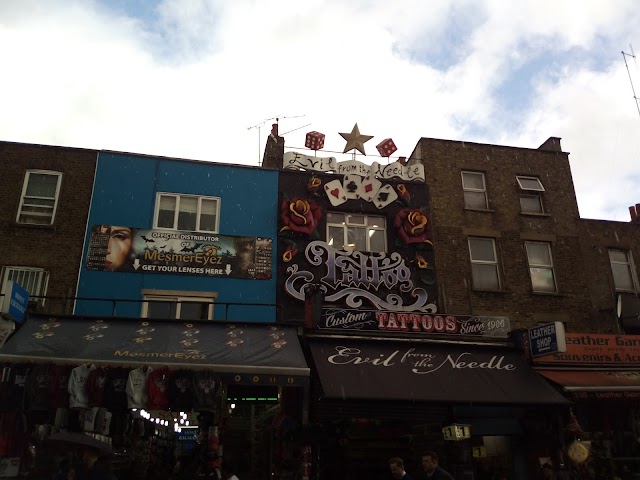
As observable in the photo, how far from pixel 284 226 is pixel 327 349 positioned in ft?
14.2

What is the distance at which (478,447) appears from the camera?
46.9 ft

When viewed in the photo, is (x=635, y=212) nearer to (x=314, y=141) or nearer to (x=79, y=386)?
(x=314, y=141)

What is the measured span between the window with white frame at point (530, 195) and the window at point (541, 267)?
1.35 m

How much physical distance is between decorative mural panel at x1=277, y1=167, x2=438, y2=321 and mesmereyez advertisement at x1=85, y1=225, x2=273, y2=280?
2.78 ft

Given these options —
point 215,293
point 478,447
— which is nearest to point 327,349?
point 215,293

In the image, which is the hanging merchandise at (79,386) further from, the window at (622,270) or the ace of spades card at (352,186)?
the window at (622,270)

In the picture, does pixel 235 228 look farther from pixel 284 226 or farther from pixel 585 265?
pixel 585 265

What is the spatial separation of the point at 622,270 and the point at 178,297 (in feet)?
50.2

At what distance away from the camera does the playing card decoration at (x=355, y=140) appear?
61.3ft

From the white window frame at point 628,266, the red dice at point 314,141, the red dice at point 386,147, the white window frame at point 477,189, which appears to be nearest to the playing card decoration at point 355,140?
the red dice at point 386,147

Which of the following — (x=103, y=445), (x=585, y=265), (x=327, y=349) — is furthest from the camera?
(x=585, y=265)

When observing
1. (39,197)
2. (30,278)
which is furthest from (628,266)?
(39,197)

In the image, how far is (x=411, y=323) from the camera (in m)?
15.0

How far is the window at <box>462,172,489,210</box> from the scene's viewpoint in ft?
63.0
